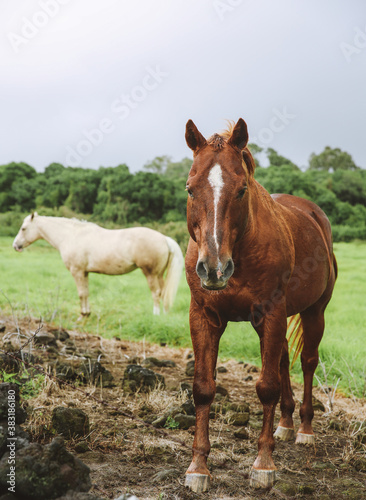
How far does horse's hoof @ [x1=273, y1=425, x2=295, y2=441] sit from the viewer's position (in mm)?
3973

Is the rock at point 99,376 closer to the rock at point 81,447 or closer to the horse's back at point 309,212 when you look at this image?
the rock at point 81,447

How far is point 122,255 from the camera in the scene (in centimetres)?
968

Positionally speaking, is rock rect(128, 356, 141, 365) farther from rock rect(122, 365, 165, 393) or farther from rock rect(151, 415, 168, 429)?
rock rect(151, 415, 168, 429)

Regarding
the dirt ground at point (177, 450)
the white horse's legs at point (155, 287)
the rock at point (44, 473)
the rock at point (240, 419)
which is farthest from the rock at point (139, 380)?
the white horse's legs at point (155, 287)

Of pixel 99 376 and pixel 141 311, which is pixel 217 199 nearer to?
pixel 99 376

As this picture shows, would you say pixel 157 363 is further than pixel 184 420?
Yes

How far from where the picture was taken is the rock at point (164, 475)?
2813 millimetres

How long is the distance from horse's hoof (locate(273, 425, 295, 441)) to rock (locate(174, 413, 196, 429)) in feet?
2.46

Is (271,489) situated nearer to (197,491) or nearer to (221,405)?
(197,491)

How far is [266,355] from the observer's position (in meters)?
2.91

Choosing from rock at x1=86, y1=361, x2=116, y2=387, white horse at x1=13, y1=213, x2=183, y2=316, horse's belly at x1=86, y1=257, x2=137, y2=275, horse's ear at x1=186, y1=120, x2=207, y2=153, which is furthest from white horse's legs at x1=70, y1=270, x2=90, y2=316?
horse's ear at x1=186, y1=120, x2=207, y2=153

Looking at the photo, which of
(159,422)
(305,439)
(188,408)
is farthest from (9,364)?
(305,439)

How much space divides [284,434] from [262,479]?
1.20 m

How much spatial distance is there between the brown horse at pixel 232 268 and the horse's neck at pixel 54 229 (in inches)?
292
